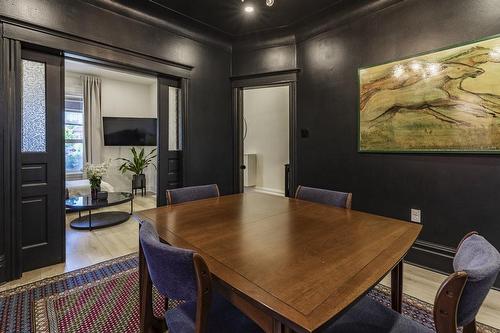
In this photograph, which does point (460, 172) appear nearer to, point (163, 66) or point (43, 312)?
point (163, 66)

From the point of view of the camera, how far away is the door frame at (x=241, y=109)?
348cm

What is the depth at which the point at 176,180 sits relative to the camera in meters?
3.44

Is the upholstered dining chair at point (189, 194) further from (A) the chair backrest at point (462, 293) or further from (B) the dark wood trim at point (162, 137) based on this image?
(A) the chair backrest at point (462, 293)

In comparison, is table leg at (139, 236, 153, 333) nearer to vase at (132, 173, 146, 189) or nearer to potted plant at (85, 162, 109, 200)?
potted plant at (85, 162, 109, 200)

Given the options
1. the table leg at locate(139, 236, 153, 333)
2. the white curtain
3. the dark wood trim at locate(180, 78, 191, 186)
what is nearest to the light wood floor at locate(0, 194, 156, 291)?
the dark wood trim at locate(180, 78, 191, 186)

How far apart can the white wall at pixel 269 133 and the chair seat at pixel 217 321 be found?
4.81 meters

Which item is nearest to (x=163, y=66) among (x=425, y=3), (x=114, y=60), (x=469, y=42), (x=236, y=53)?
(x=114, y=60)

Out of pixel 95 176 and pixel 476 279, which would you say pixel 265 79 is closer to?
pixel 95 176

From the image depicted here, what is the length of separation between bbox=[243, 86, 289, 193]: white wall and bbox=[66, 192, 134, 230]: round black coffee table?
305 centimetres

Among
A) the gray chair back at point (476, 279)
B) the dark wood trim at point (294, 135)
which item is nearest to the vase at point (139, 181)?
the dark wood trim at point (294, 135)

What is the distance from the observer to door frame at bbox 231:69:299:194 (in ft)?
11.4

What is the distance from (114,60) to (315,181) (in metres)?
2.68

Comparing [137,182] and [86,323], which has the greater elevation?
[137,182]

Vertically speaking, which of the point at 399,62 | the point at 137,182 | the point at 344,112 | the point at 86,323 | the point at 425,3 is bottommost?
the point at 86,323
